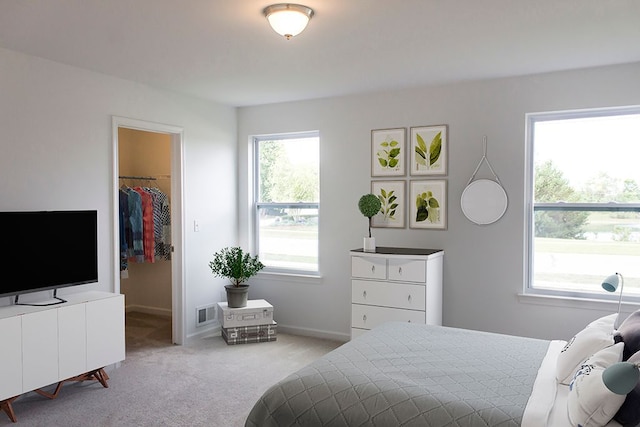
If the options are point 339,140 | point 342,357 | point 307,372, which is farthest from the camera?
point 339,140

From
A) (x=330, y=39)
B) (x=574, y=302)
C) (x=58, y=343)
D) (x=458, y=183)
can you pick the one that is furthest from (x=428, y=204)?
(x=58, y=343)

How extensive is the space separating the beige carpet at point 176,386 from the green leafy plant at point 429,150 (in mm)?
2030

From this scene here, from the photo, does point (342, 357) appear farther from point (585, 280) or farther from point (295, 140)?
point (295, 140)

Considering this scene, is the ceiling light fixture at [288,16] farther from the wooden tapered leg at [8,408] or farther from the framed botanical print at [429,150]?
the wooden tapered leg at [8,408]

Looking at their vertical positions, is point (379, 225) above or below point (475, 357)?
above

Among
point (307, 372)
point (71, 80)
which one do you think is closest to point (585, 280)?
point (307, 372)

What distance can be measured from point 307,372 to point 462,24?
86.7 inches

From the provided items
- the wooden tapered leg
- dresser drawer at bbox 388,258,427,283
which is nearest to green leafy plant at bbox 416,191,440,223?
dresser drawer at bbox 388,258,427,283

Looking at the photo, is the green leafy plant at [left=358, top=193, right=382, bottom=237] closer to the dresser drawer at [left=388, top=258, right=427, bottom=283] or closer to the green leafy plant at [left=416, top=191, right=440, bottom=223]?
the green leafy plant at [left=416, top=191, right=440, bottom=223]

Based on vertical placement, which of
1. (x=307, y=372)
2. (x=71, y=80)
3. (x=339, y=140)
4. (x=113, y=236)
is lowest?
(x=307, y=372)

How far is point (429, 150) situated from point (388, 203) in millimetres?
645

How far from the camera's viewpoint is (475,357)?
264 cm

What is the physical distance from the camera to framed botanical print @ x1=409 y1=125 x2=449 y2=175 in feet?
15.3

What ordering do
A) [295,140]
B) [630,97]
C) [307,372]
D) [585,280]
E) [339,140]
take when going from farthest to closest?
[295,140], [339,140], [585,280], [630,97], [307,372]
